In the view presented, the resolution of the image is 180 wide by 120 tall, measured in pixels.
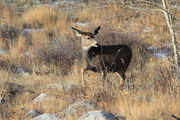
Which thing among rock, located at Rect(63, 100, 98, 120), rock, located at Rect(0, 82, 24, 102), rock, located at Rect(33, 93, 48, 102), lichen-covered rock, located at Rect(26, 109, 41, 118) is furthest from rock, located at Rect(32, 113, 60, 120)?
rock, located at Rect(0, 82, 24, 102)

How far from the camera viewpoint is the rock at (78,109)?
244 inches

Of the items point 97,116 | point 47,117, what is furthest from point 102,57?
point 97,116

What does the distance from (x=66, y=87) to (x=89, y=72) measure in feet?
6.13

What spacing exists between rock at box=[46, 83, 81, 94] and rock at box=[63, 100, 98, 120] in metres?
1.24

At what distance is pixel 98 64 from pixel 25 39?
5.12 metres

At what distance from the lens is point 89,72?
9.98m

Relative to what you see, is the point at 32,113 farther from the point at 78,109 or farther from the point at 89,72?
the point at 89,72

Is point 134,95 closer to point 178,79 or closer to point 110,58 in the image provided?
point 178,79

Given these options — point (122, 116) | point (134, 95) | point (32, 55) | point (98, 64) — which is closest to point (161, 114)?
point (122, 116)

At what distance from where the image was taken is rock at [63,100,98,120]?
6.19 meters

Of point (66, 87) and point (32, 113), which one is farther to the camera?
point (66, 87)

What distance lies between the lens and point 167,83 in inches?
293

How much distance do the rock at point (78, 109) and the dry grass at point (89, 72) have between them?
0.29 m

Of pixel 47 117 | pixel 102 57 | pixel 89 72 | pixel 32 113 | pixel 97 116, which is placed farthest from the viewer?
pixel 89 72
